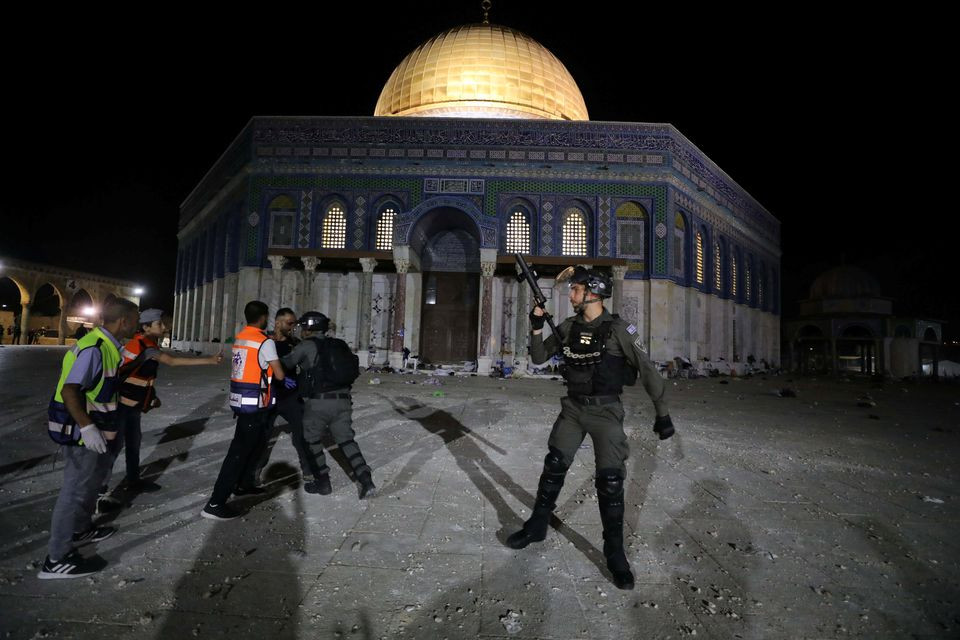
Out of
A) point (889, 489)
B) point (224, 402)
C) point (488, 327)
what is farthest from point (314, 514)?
point (488, 327)

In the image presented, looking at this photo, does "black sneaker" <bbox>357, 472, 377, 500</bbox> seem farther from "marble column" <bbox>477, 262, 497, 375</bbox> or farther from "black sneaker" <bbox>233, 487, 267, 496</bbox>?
"marble column" <bbox>477, 262, 497, 375</bbox>

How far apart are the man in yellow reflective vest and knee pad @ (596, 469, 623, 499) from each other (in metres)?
2.93

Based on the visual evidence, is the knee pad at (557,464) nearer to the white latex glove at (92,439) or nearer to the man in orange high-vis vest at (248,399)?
the man in orange high-vis vest at (248,399)

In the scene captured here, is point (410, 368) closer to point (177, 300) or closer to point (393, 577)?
point (393, 577)

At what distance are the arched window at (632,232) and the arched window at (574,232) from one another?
144 cm

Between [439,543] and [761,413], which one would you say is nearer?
[439,543]

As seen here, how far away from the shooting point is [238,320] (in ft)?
70.0

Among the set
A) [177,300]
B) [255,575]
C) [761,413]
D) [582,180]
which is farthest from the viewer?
[177,300]

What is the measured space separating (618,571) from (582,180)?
64.9 ft

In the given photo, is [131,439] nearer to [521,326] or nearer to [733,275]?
[521,326]

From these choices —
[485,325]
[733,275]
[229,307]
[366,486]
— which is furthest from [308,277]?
[733,275]

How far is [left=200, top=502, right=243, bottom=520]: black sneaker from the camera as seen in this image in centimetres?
369

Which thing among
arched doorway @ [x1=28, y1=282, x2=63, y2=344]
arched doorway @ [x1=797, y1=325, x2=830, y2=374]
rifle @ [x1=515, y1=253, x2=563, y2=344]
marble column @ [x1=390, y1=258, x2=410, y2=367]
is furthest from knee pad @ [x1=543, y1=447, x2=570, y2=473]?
arched doorway @ [x1=28, y1=282, x2=63, y2=344]

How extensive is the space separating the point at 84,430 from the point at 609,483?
3.11 meters
